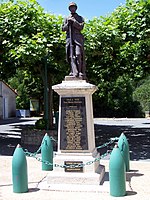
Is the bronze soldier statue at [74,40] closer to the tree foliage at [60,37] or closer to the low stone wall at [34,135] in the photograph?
the tree foliage at [60,37]

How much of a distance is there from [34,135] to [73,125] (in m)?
7.90

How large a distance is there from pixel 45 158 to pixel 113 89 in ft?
98.1

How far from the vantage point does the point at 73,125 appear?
7680 millimetres

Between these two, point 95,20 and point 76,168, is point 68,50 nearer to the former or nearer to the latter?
point 76,168

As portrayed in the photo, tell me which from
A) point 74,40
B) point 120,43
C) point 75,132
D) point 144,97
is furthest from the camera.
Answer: point 144,97

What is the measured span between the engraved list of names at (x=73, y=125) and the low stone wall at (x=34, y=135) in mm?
7243

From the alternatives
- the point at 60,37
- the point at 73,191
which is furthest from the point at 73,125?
the point at 60,37

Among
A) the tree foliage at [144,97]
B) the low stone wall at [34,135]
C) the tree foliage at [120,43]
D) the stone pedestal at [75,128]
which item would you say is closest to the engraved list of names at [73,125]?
the stone pedestal at [75,128]

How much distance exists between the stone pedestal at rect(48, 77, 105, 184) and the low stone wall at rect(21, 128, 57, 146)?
7261mm

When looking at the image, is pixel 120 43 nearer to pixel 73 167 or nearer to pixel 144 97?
pixel 73 167

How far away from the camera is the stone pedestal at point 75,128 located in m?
7.52

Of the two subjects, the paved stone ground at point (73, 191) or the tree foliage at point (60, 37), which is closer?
the paved stone ground at point (73, 191)

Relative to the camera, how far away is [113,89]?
1522 inches

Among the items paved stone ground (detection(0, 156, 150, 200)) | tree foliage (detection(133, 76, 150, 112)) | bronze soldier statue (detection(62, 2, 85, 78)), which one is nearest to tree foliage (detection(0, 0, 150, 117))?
bronze soldier statue (detection(62, 2, 85, 78))
